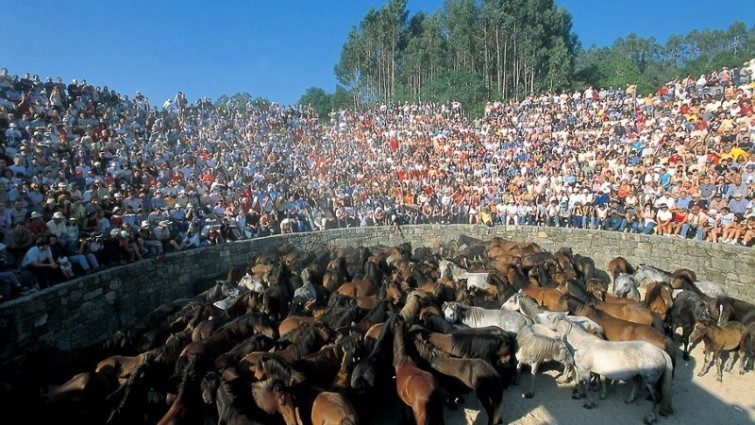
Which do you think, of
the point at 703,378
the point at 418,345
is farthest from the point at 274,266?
the point at 703,378

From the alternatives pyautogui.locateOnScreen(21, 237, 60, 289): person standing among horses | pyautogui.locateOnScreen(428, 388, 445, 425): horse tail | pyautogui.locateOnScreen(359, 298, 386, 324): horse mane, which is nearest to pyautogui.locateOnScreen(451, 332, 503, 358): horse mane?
pyautogui.locateOnScreen(428, 388, 445, 425): horse tail

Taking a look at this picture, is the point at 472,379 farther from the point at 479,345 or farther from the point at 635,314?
the point at 635,314

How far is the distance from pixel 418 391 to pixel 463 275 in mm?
6744

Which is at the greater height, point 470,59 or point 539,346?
point 470,59

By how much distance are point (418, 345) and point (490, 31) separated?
129 ft

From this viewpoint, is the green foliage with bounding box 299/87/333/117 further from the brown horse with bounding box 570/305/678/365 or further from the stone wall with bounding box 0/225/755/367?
the brown horse with bounding box 570/305/678/365

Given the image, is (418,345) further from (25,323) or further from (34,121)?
(34,121)

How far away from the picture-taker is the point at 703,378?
8656 mm

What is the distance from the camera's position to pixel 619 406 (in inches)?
311

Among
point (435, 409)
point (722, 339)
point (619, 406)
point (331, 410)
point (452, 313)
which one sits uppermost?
point (331, 410)

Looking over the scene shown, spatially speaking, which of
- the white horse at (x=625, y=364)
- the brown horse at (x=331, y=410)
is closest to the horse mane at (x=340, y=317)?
the brown horse at (x=331, y=410)

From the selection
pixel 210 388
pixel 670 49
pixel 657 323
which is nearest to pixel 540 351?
pixel 657 323

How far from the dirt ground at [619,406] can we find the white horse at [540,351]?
282 millimetres

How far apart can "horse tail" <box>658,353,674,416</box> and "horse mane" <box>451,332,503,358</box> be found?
2529mm
